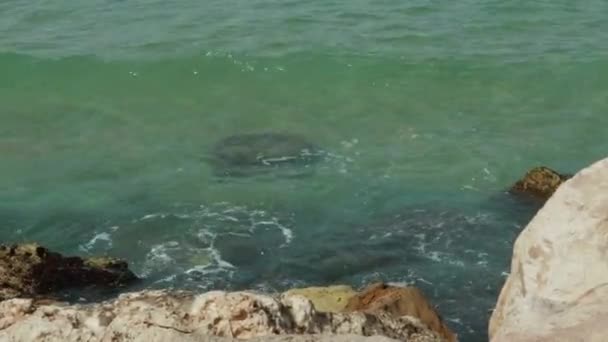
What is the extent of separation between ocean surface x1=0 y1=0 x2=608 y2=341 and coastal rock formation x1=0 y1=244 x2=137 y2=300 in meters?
0.72

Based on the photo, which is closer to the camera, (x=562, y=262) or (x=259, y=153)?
(x=562, y=262)

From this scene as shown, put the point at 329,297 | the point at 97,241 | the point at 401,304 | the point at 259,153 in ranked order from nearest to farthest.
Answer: the point at 401,304, the point at 329,297, the point at 97,241, the point at 259,153

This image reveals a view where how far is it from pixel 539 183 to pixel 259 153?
17.4 ft

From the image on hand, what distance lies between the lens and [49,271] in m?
11.7

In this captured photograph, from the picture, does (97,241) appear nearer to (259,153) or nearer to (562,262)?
(259,153)

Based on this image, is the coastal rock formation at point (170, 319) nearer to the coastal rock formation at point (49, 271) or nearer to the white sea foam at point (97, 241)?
the coastal rock formation at point (49, 271)

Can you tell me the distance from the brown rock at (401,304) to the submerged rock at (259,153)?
7.63 meters

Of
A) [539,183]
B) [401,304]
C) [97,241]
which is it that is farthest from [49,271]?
[539,183]

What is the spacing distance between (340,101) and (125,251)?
8.65 meters

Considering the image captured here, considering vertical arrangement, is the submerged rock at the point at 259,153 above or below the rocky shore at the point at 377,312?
below

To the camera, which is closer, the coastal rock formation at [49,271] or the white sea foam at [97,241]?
the coastal rock formation at [49,271]

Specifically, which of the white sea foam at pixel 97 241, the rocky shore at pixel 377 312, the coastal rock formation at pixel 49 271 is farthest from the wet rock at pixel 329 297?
the white sea foam at pixel 97 241

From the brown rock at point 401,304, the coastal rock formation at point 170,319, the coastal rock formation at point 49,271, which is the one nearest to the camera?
the coastal rock formation at point 170,319

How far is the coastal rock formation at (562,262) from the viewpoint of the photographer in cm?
600
